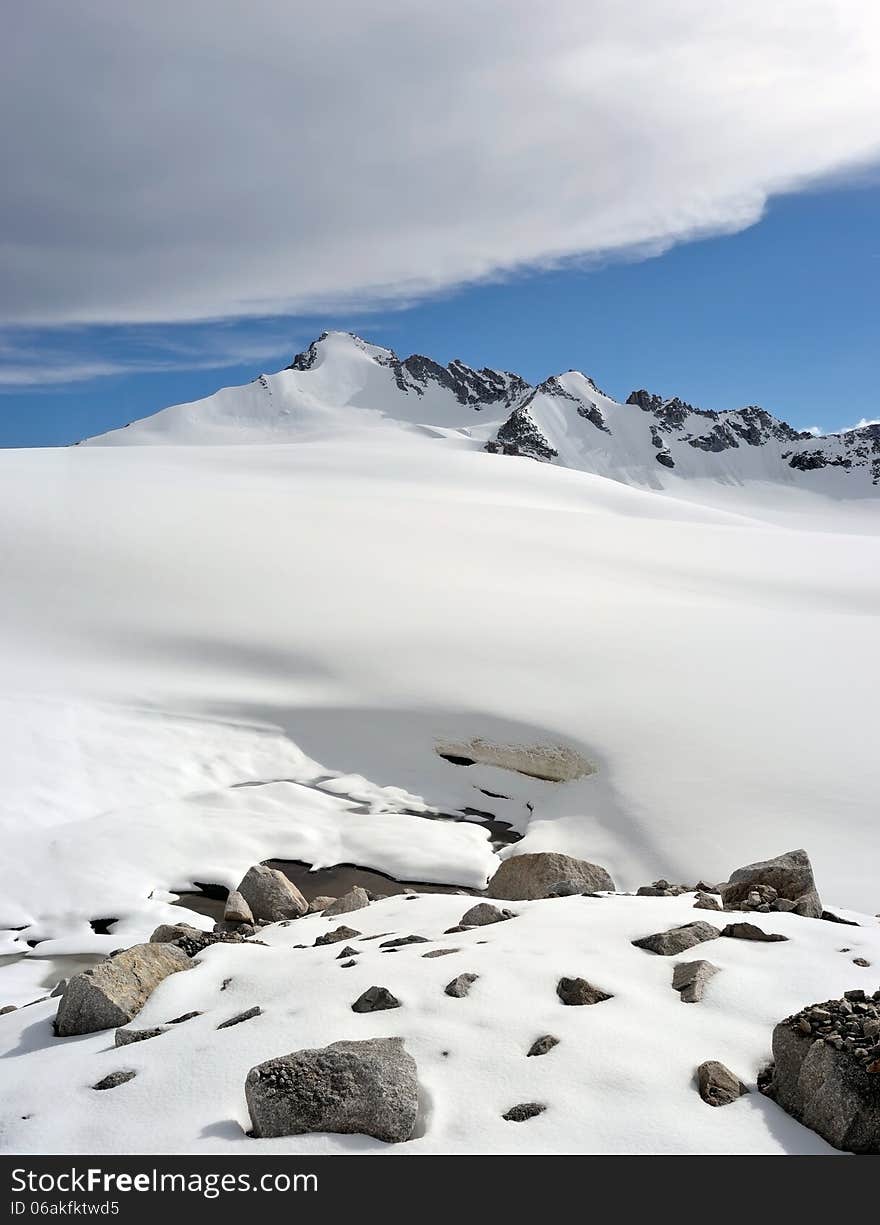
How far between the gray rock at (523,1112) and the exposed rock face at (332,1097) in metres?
0.46

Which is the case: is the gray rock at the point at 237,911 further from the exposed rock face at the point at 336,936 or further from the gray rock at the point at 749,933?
the gray rock at the point at 749,933

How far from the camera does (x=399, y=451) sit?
184 feet

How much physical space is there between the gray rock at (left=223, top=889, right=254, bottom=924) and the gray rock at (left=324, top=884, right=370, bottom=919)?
2.98ft

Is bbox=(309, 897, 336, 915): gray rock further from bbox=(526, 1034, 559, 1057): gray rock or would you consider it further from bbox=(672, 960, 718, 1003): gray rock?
bbox=(526, 1034, 559, 1057): gray rock

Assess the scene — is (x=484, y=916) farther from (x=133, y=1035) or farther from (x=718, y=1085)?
(x=718, y=1085)

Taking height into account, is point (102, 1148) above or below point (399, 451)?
below

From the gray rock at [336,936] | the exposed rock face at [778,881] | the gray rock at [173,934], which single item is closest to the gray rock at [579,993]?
the gray rock at [336,936]

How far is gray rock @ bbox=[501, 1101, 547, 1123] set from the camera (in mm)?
4098

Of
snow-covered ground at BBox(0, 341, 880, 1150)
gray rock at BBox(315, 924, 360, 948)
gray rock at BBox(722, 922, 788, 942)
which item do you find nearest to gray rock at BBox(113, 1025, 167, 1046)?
snow-covered ground at BBox(0, 341, 880, 1150)

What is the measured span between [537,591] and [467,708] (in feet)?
28.8

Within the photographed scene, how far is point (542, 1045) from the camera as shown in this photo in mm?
4691

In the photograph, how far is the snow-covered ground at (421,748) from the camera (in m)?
4.94
